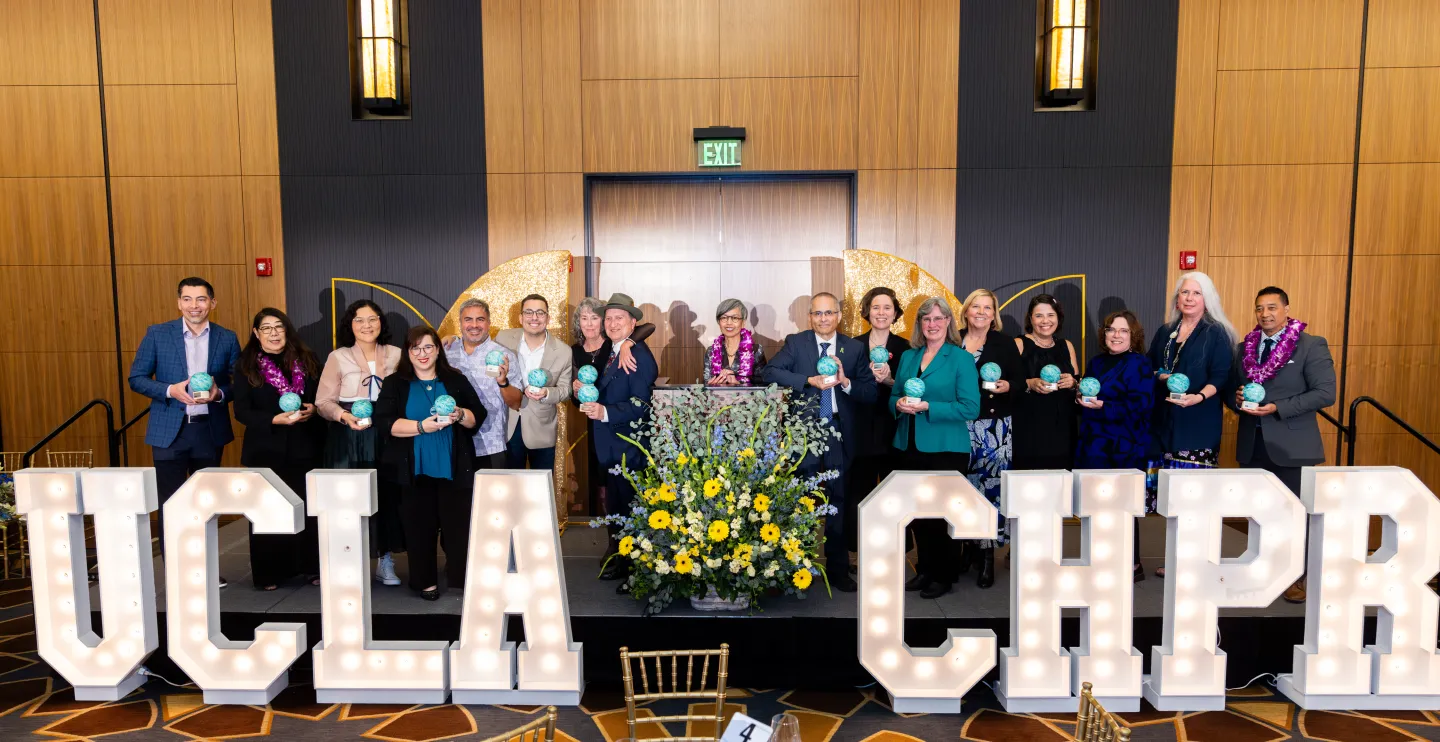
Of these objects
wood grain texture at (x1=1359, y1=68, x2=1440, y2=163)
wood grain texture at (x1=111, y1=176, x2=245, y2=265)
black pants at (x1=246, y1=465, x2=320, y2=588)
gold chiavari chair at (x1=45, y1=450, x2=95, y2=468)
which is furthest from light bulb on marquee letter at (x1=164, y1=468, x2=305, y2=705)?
wood grain texture at (x1=1359, y1=68, x2=1440, y2=163)

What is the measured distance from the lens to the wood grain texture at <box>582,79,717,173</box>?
17.0 feet

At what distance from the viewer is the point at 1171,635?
2637mm

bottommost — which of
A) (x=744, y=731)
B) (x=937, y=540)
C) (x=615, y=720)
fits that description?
(x=615, y=720)

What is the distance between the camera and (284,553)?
3.40 m

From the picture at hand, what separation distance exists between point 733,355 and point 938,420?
4.00 feet

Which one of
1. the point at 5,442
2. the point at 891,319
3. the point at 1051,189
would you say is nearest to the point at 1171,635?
the point at 891,319

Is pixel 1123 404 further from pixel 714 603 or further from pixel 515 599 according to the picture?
pixel 515 599

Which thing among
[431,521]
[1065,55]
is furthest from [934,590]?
[1065,55]

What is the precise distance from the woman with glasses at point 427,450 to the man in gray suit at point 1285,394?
329 centimetres

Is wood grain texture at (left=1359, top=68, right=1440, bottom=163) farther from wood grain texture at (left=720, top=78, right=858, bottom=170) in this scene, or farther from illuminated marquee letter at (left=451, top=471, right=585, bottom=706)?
illuminated marquee letter at (left=451, top=471, right=585, bottom=706)

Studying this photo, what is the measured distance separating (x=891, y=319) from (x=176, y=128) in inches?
194

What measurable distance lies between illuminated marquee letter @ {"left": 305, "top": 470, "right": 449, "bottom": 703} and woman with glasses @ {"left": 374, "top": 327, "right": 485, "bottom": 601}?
0.54 metres

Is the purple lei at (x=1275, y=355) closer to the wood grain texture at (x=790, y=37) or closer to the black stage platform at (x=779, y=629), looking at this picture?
the black stage platform at (x=779, y=629)

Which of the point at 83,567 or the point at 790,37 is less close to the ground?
the point at 790,37
